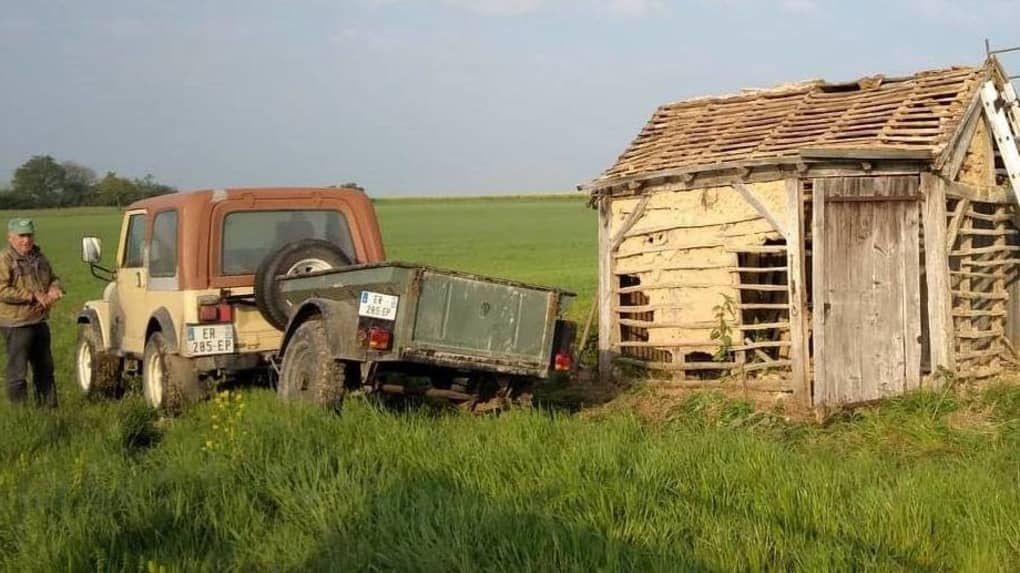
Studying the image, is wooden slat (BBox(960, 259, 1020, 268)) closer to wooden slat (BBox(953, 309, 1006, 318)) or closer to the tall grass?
wooden slat (BBox(953, 309, 1006, 318))

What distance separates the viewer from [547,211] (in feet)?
217

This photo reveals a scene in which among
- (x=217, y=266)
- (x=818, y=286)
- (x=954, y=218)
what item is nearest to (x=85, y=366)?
(x=217, y=266)

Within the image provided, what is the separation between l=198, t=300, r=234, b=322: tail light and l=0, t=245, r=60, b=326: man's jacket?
5.29 ft

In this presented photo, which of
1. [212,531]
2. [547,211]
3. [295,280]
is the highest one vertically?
[547,211]

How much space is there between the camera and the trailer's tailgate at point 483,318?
7.00 metres

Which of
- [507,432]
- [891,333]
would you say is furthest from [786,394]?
[507,432]

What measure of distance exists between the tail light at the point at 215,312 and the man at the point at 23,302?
54.3 inches

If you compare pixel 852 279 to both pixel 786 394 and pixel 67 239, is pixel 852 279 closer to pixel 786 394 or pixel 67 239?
pixel 786 394

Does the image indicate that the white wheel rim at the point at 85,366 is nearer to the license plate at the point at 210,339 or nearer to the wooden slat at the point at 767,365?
the license plate at the point at 210,339

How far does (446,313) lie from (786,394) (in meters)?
4.45

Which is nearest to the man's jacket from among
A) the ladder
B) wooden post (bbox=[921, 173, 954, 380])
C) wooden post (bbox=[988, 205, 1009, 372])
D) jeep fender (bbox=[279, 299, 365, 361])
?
jeep fender (bbox=[279, 299, 365, 361])

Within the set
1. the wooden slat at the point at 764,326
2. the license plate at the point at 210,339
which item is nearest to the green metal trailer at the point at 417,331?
the license plate at the point at 210,339

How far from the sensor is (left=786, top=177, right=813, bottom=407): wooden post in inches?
386

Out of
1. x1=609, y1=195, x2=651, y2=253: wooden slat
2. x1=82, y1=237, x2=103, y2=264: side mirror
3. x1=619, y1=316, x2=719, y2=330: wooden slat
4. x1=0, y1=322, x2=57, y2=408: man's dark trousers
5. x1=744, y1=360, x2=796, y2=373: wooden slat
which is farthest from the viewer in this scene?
x1=609, y1=195, x2=651, y2=253: wooden slat
